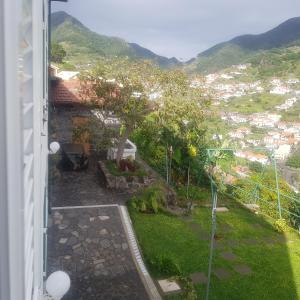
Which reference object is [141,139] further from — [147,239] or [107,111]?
[147,239]

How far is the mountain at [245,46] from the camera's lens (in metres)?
72.9

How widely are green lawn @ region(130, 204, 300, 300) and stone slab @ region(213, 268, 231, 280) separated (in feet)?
0.37

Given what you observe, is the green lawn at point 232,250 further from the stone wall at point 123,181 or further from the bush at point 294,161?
the bush at point 294,161

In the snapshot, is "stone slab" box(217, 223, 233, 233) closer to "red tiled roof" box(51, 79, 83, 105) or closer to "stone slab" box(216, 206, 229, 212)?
"stone slab" box(216, 206, 229, 212)

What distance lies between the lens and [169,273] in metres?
7.43

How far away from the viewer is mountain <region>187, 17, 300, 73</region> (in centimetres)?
7286

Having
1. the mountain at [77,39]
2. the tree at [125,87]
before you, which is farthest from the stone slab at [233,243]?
the mountain at [77,39]

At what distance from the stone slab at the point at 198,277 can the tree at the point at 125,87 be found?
18.7 feet

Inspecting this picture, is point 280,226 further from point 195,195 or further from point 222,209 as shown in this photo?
point 195,195

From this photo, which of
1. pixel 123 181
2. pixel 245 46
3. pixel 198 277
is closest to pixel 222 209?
pixel 123 181

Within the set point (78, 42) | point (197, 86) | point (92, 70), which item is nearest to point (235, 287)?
point (197, 86)

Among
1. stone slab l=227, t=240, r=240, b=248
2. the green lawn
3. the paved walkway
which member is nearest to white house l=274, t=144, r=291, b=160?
the green lawn

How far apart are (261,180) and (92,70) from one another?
27.9 ft

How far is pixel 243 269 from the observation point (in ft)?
27.7
